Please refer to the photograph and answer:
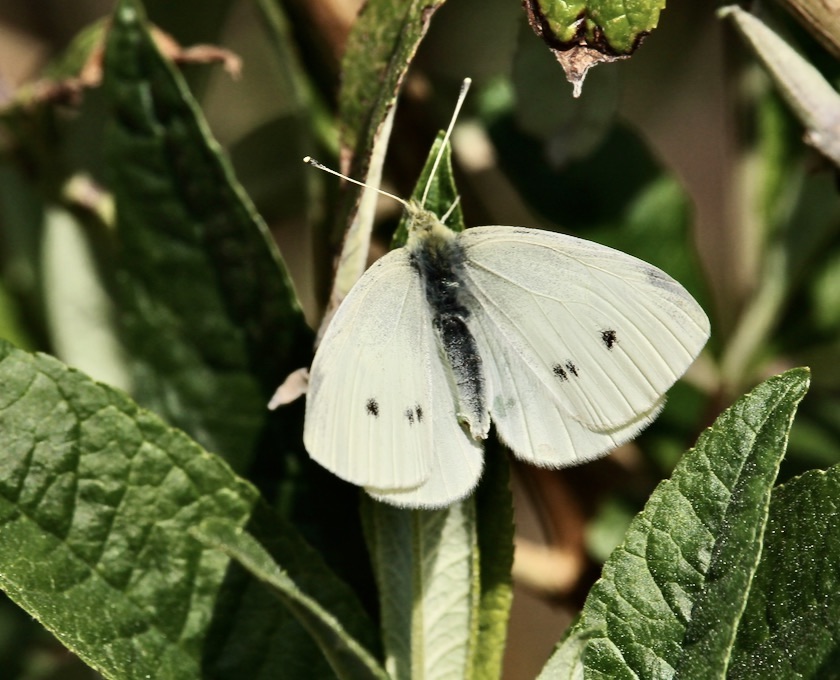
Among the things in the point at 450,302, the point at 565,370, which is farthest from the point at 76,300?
the point at 565,370

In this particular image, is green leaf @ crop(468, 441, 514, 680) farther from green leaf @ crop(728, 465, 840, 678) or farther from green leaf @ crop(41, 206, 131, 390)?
green leaf @ crop(41, 206, 131, 390)

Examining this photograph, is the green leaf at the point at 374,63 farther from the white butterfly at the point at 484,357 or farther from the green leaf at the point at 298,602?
the green leaf at the point at 298,602

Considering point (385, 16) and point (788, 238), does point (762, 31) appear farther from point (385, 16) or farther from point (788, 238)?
point (788, 238)

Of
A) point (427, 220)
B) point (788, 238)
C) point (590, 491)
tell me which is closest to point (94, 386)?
point (427, 220)

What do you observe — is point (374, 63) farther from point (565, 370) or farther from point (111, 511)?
point (111, 511)

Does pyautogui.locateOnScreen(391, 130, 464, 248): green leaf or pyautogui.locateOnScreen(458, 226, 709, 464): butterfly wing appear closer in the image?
pyautogui.locateOnScreen(391, 130, 464, 248): green leaf

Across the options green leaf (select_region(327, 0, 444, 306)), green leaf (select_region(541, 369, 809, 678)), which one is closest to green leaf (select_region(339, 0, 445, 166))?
green leaf (select_region(327, 0, 444, 306))
